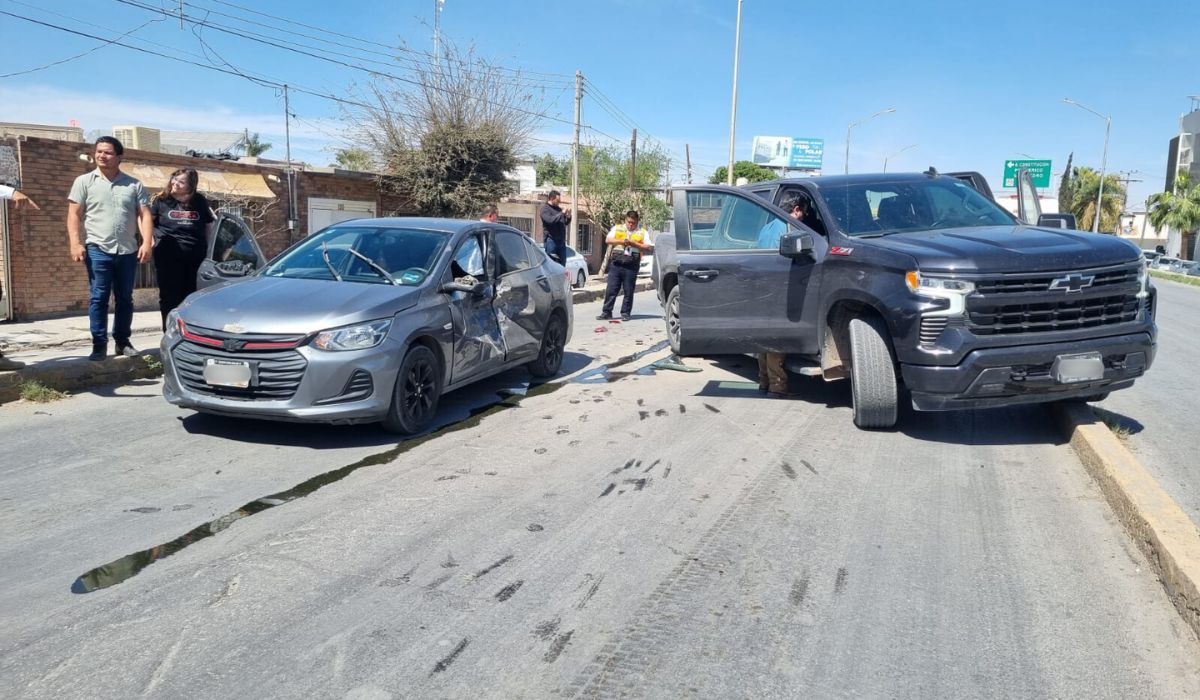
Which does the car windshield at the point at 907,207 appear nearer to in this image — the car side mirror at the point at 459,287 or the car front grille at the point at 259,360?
the car side mirror at the point at 459,287

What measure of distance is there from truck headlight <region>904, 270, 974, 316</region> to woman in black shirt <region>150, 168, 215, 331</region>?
6.26 metres

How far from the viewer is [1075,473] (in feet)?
18.6

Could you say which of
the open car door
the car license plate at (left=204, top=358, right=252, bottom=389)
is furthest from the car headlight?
the open car door

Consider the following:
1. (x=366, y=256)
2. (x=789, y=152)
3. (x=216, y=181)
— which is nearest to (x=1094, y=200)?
(x=789, y=152)

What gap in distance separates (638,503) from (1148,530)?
2448 millimetres

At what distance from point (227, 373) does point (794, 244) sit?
13.4 feet

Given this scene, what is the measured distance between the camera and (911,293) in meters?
6.00

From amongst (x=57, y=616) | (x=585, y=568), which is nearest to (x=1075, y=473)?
(x=585, y=568)

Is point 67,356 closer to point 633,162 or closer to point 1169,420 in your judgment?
point 1169,420

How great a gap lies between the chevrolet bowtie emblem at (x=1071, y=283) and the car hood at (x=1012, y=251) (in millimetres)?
68

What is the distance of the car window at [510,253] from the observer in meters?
8.12

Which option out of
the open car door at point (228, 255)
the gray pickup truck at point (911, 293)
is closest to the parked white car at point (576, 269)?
the open car door at point (228, 255)

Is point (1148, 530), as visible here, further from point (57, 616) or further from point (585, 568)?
point (57, 616)

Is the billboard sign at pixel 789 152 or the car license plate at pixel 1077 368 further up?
the billboard sign at pixel 789 152
